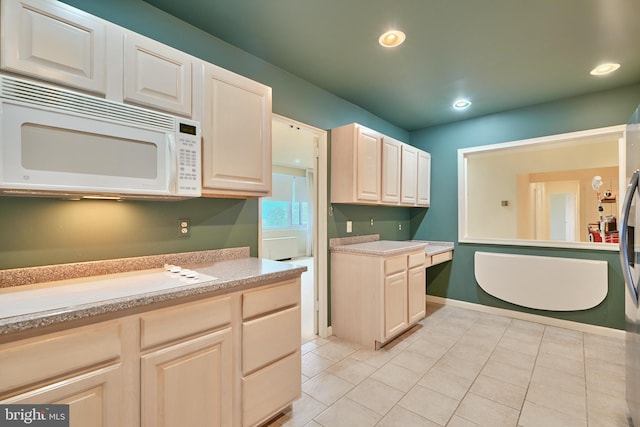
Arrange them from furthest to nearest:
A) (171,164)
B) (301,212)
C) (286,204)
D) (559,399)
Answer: (301,212), (286,204), (559,399), (171,164)

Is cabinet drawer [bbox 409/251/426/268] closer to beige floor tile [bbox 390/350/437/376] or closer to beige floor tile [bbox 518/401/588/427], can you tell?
beige floor tile [bbox 390/350/437/376]

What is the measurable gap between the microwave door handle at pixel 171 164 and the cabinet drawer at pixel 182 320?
1.99 ft

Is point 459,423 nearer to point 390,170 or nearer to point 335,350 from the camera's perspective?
point 335,350

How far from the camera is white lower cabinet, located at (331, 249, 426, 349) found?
8.55 ft

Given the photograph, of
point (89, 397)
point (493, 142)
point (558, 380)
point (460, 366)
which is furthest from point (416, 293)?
point (89, 397)

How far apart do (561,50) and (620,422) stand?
2.63 meters

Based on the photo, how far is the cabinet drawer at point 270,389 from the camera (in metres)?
1.52

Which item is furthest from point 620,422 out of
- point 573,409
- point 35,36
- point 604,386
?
point 35,36

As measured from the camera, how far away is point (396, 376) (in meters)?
2.20

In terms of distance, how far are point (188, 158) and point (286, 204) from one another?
252 inches

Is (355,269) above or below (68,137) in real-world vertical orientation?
below

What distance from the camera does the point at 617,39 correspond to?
2096mm

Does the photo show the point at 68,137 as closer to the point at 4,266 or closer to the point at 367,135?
the point at 4,266

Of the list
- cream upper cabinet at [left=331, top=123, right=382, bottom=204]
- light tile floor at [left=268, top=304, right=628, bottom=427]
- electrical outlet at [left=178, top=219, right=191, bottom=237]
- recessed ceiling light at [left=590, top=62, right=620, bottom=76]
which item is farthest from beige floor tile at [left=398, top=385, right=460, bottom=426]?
recessed ceiling light at [left=590, top=62, right=620, bottom=76]
